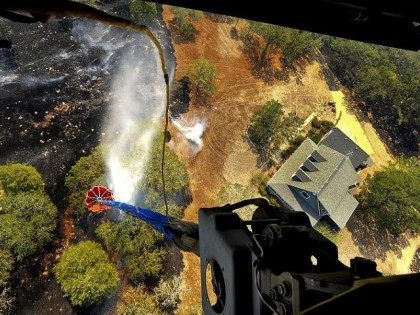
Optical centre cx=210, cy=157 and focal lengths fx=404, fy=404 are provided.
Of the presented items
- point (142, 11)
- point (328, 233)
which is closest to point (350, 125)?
point (328, 233)

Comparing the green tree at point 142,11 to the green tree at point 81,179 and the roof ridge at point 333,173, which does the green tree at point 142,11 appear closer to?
the green tree at point 81,179

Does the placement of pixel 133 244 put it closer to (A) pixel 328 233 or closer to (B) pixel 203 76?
(A) pixel 328 233

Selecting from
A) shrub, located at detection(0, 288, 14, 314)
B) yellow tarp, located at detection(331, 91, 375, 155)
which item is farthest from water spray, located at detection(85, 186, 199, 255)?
yellow tarp, located at detection(331, 91, 375, 155)

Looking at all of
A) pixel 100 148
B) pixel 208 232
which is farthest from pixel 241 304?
pixel 100 148

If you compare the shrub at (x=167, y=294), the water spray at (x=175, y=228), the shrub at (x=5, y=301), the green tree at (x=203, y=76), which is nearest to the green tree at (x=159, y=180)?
the shrub at (x=167, y=294)

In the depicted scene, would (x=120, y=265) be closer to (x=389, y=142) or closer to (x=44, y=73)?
(x=44, y=73)

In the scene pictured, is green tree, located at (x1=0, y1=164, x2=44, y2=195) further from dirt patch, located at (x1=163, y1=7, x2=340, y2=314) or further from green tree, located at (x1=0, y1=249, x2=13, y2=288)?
dirt patch, located at (x1=163, y1=7, x2=340, y2=314)
